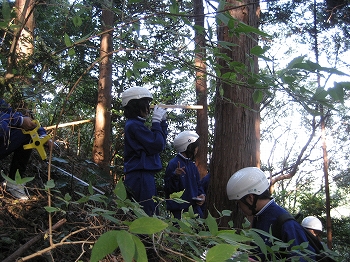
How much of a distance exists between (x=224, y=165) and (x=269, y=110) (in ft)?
69.4

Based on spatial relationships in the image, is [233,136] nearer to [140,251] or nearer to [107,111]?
[140,251]

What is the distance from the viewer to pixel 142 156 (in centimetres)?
448

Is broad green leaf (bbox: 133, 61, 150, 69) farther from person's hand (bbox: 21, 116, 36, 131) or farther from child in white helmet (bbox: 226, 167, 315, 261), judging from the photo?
child in white helmet (bbox: 226, 167, 315, 261)

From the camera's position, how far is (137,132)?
4.38m

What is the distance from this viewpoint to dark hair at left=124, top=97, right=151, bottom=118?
456 centimetres

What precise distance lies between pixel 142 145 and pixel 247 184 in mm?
1418

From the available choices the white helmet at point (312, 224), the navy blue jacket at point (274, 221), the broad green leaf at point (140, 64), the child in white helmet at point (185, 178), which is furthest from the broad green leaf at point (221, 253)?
the white helmet at point (312, 224)

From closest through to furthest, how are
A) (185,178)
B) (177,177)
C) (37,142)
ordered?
(37,142)
(177,177)
(185,178)

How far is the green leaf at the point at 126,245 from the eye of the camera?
1.09 meters

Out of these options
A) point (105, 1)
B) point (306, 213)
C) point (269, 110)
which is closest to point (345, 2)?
point (306, 213)

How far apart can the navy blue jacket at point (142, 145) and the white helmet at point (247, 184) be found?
3.59ft

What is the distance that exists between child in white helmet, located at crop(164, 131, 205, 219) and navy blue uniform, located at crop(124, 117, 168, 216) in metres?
0.74

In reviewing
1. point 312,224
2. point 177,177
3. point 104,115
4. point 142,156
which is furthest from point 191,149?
point 104,115

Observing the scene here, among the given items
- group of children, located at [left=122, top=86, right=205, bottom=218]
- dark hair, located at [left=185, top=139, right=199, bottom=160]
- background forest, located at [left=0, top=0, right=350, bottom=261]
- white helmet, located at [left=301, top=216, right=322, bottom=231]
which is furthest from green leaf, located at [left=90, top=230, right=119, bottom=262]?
white helmet, located at [left=301, top=216, right=322, bottom=231]
